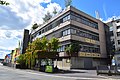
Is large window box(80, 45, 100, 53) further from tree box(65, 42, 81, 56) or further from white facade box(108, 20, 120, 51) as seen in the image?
white facade box(108, 20, 120, 51)

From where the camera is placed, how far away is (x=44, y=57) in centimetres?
3238

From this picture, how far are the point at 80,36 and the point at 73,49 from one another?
6.20 m

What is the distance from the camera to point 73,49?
38000mm

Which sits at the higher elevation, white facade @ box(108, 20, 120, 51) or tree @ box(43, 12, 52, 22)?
tree @ box(43, 12, 52, 22)

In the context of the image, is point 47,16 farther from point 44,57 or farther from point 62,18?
point 44,57

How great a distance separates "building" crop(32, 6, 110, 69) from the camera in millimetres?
40531

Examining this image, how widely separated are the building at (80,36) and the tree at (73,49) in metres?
1.28

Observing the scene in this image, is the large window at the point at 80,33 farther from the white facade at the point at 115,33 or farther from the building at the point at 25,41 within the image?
the building at the point at 25,41

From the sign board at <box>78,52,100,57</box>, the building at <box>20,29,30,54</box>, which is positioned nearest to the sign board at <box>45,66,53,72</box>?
the sign board at <box>78,52,100,57</box>

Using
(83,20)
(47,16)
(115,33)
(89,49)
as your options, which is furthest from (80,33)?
(47,16)

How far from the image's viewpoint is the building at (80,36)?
40.5 m

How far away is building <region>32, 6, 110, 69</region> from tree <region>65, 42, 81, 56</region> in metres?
1.28

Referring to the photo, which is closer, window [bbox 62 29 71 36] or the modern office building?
window [bbox 62 29 71 36]

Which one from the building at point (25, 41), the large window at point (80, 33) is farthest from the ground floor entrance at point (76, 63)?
the building at point (25, 41)
